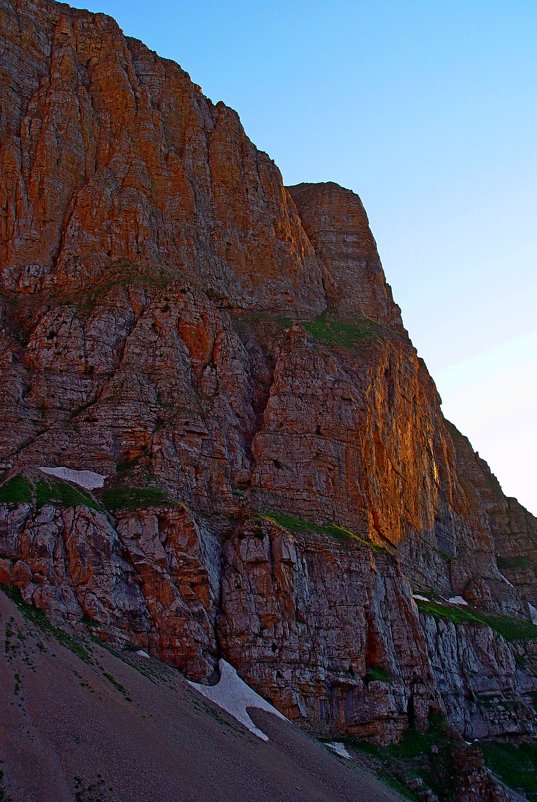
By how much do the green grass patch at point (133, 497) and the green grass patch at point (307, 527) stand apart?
309 inches

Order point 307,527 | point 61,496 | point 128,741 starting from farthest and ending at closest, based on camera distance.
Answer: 1. point 307,527
2. point 61,496
3. point 128,741

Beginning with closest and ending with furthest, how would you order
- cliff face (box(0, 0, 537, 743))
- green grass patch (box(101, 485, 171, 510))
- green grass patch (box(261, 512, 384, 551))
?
cliff face (box(0, 0, 537, 743)), green grass patch (box(101, 485, 171, 510)), green grass patch (box(261, 512, 384, 551))

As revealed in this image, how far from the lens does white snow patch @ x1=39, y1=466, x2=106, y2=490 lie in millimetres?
60594

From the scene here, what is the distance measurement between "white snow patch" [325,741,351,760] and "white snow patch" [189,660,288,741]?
12.4ft

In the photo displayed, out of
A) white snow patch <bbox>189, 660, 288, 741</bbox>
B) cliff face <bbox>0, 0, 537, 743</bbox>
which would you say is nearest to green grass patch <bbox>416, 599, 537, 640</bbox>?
cliff face <bbox>0, 0, 537, 743</bbox>

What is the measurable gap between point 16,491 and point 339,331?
4109cm

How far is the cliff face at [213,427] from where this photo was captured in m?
56.6

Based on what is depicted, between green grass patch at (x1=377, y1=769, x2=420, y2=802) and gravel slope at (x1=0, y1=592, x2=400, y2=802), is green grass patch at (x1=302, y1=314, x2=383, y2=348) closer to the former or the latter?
green grass patch at (x1=377, y1=769, x2=420, y2=802)

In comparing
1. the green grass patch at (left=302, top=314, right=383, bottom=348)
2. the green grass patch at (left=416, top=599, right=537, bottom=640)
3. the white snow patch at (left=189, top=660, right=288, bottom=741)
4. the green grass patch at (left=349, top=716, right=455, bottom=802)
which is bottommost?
the green grass patch at (left=349, top=716, right=455, bottom=802)

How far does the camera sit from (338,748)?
56.2 metres

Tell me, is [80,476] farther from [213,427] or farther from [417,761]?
[417,761]

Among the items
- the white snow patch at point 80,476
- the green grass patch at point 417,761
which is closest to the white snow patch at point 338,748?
the green grass patch at point 417,761

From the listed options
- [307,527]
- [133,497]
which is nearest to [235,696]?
[133,497]

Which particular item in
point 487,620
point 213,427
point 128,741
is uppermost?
point 213,427
